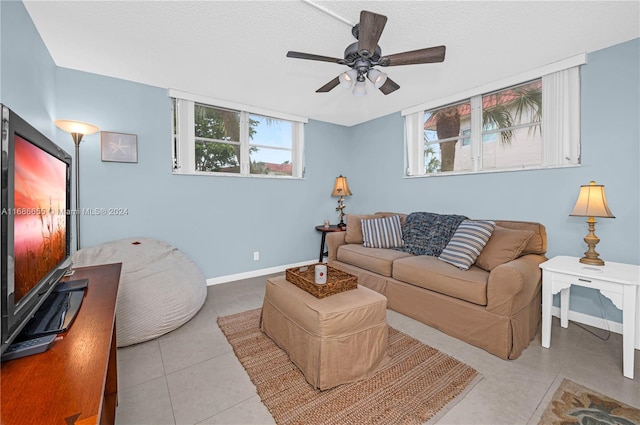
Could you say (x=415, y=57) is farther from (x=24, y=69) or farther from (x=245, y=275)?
(x=245, y=275)

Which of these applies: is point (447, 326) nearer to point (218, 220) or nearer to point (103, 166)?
point (218, 220)

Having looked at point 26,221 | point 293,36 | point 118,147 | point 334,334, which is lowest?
point 334,334

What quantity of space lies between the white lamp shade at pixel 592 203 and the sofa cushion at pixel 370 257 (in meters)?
1.44

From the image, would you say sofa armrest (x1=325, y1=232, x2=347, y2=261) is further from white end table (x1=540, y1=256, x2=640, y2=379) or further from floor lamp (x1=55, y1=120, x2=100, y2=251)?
floor lamp (x1=55, y1=120, x2=100, y2=251)

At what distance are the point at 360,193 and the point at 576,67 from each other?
2.88 m

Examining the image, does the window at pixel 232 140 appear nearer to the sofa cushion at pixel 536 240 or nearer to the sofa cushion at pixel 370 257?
the sofa cushion at pixel 370 257

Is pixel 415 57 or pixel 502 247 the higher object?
pixel 415 57

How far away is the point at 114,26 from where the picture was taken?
2002 mm

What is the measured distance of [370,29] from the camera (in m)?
1.59

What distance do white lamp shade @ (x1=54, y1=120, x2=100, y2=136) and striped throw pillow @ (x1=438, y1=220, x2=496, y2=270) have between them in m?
3.38

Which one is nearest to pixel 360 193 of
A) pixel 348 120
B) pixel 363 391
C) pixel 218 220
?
pixel 348 120

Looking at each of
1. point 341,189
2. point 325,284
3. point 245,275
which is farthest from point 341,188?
point 325,284

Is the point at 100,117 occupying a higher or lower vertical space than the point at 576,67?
lower

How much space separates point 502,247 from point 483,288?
1.54 feet
